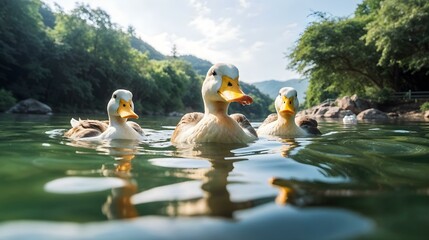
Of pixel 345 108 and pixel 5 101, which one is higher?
pixel 5 101

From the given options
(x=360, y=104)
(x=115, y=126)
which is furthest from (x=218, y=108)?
(x=360, y=104)

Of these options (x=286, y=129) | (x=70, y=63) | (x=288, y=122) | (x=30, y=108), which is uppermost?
(x=70, y=63)

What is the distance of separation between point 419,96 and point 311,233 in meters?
32.6

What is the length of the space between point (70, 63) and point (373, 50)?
31.0 meters

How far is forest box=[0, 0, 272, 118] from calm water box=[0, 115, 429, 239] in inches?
1093

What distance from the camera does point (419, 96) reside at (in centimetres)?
2944

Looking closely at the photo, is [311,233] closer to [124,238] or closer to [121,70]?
[124,238]

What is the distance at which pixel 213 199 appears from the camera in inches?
66.6

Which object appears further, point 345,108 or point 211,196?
point 345,108

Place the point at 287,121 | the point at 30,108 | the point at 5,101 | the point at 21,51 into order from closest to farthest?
the point at 287,121, the point at 30,108, the point at 5,101, the point at 21,51

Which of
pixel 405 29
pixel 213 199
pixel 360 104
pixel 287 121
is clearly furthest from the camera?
pixel 360 104

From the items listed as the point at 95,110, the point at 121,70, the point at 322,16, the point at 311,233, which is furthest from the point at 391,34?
the point at 121,70

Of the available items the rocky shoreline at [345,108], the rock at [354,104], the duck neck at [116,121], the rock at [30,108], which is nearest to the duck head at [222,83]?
the duck neck at [116,121]

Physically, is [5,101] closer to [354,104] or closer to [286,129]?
[354,104]
